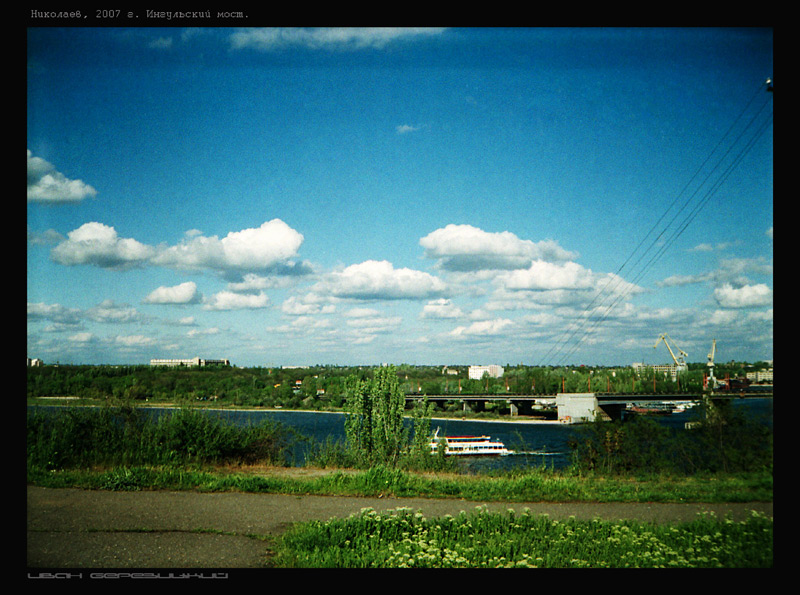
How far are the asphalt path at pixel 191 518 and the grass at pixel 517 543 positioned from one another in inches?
13.6

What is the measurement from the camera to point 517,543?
423 centimetres

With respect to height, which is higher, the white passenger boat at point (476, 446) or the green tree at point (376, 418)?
the green tree at point (376, 418)

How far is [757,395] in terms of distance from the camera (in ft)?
18.7

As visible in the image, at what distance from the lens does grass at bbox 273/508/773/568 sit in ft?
12.9

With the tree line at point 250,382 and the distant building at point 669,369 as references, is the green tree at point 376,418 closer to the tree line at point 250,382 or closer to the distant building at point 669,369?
the tree line at point 250,382

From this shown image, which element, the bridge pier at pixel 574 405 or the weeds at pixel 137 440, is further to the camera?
the bridge pier at pixel 574 405

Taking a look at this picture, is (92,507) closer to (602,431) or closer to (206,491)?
(206,491)

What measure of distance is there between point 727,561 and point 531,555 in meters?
1.57

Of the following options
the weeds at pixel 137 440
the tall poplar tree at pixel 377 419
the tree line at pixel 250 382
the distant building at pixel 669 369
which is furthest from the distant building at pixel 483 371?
the weeds at pixel 137 440

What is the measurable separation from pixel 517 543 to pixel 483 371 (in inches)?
480

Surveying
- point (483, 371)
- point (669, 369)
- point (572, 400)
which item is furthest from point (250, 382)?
point (572, 400)

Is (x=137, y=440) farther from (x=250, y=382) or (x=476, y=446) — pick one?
(x=476, y=446)

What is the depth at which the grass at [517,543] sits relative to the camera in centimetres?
394
